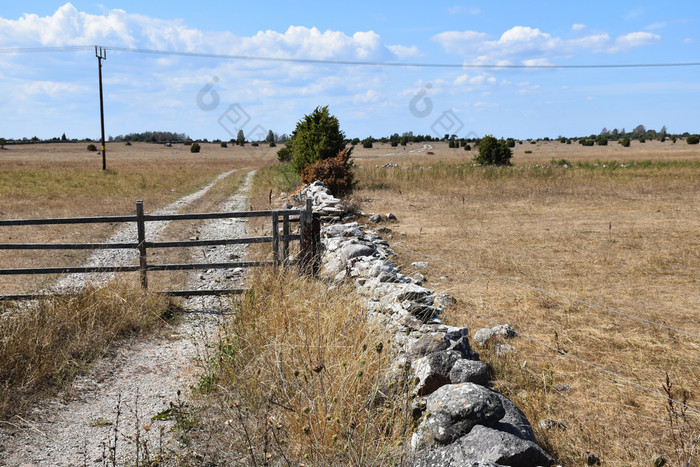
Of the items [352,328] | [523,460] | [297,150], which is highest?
[297,150]

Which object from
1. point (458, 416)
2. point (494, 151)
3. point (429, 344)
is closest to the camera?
point (458, 416)

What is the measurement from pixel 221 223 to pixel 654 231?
12662 millimetres

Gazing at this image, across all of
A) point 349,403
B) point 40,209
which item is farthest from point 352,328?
point 40,209

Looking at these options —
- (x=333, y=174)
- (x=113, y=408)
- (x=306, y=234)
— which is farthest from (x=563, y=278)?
(x=333, y=174)

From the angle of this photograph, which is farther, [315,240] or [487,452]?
[315,240]

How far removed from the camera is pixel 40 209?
18016 mm

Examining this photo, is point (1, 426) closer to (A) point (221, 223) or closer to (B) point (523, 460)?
(B) point (523, 460)

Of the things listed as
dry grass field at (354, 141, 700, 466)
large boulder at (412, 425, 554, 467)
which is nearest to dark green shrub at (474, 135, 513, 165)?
dry grass field at (354, 141, 700, 466)

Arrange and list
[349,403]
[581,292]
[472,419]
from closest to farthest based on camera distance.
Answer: [472,419] < [349,403] < [581,292]

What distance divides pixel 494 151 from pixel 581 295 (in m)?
28.5

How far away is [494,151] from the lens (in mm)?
35125

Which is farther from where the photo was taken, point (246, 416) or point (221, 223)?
point (221, 223)

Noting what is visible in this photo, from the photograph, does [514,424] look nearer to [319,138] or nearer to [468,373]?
[468,373]

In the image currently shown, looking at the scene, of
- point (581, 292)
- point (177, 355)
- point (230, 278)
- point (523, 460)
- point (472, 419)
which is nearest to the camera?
point (523, 460)
